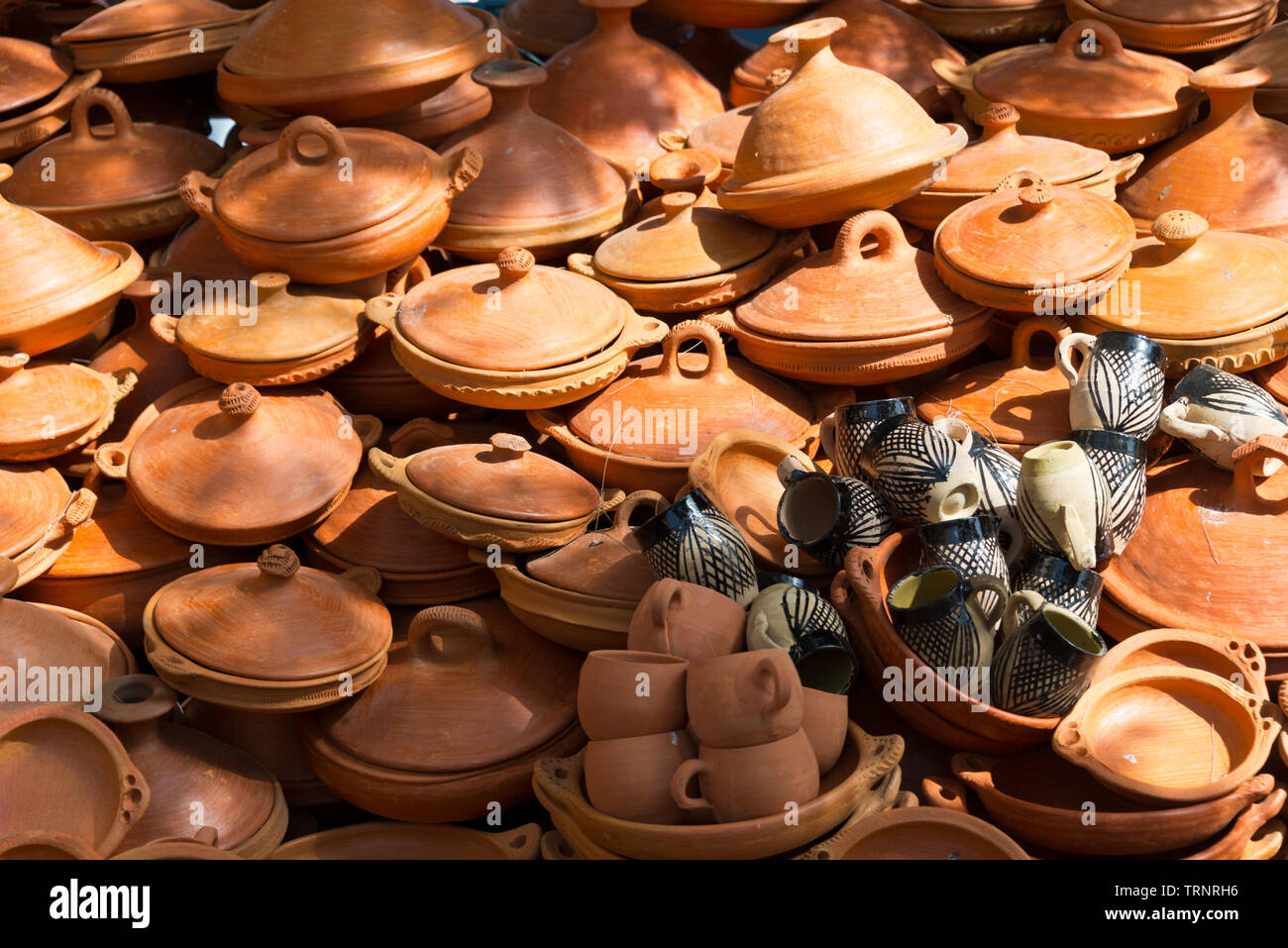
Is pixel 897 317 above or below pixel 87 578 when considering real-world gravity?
above

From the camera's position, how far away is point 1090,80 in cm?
424

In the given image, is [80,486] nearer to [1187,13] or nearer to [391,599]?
[391,599]

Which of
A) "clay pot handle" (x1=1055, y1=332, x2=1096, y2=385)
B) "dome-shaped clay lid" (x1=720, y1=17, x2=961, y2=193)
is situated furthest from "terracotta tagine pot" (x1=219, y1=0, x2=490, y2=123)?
"clay pot handle" (x1=1055, y1=332, x2=1096, y2=385)

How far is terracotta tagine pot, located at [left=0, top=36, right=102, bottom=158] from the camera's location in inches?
A: 174

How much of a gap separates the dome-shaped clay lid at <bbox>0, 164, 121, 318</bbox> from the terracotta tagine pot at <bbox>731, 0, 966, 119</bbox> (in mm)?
2382

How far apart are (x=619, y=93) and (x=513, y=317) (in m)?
1.48

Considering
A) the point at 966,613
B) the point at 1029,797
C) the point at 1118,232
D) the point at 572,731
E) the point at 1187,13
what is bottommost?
the point at 572,731

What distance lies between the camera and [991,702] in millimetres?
2713

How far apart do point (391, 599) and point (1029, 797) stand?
172 centimetres

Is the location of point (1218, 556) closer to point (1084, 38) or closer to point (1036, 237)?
point (1036, 237)

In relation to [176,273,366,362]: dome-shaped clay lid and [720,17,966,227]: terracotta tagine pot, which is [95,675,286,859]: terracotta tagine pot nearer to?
[176,273,366,362]: dome-shaped clay lid
